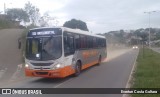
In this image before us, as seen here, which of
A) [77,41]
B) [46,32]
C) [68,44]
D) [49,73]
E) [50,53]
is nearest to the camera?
[49,73]

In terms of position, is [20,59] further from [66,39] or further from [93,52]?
[66,39]

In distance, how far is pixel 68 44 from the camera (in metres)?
16.0

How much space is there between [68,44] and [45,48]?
60.4 inches

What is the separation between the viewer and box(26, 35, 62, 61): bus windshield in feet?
48.7

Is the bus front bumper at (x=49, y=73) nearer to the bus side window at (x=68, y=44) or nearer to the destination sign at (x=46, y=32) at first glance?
the bus side window at (x=68, y=44)

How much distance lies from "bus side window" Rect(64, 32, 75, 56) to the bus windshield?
1.52 feet

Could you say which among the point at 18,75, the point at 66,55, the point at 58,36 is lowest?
the point at 18,75

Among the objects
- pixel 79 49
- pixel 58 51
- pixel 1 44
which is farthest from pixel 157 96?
pixel 1 44

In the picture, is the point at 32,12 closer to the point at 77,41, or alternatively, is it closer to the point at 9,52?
the point at 9,52

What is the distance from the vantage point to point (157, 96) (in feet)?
33.0

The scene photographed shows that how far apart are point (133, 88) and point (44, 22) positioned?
4672cm

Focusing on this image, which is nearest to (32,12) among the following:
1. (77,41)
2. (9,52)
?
(9,52)

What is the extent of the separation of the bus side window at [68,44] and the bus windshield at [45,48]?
463 mm

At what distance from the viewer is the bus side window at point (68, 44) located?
50.9 feet
